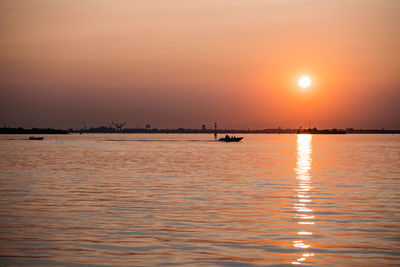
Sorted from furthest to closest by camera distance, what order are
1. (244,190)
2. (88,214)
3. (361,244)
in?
(244,190)
(88,214)
(361,244)

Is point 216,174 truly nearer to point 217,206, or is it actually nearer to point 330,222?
point 217,206

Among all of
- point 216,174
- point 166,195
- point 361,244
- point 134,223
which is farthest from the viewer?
point 216,174

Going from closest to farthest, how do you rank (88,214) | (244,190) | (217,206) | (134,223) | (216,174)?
(134,223) → (88,214) → (217,206) → (244,190) → (216,174)

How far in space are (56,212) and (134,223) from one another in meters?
5.18

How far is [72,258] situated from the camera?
16359 mm

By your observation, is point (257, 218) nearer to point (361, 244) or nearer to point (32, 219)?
point (361, 244)

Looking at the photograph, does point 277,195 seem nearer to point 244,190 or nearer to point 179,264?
point 244,190

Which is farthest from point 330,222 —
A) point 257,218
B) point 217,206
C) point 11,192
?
point 11,192

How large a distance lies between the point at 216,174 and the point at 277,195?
16717 mm

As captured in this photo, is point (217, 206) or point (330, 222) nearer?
point (330, 222)

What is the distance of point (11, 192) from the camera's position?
33.8 m

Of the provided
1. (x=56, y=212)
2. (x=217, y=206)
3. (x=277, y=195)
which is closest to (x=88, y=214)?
(x=56, y=212)

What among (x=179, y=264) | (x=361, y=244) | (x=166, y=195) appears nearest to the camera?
(x=179, y=264)

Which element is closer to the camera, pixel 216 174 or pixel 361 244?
pixel 361 244
